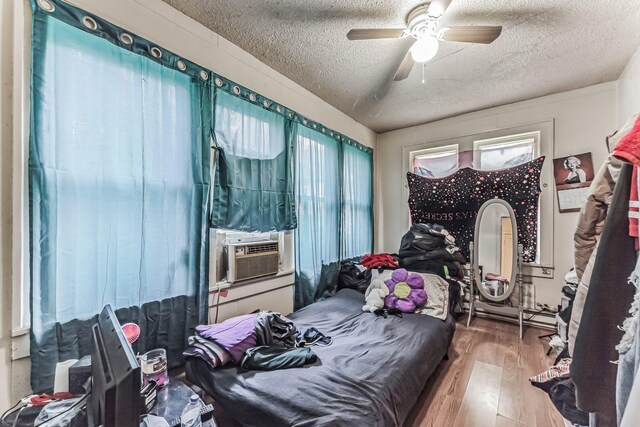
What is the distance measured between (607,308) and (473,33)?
156 cm

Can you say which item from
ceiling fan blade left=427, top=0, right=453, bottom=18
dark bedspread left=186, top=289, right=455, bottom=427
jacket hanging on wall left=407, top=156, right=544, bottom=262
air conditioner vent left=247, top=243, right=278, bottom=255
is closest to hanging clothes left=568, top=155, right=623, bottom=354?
dark bedspread left=186, top=289, right=455, bottom=427

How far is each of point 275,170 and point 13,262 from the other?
163 centimetres

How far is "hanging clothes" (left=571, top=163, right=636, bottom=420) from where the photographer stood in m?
0.83

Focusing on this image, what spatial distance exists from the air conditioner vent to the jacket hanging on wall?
2.22 metres

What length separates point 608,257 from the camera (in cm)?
84

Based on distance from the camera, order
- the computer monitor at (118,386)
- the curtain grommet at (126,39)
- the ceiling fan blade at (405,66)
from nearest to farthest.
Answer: the computer monitor at (118,386) → the curtain grommet at (126,39) → the ceiling fan blade at (405,66)

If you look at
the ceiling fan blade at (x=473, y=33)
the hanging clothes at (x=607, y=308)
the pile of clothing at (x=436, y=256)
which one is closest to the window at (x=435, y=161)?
the pile of clothing at (x=436, y=256)

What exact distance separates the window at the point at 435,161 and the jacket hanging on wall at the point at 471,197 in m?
0.16

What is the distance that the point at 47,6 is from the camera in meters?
1.20

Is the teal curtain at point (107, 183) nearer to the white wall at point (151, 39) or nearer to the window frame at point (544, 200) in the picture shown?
the white wall at point (151, 39)

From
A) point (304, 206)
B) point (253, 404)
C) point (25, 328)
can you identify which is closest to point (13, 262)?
point (25, 328)

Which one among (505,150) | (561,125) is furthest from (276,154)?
(561,125)

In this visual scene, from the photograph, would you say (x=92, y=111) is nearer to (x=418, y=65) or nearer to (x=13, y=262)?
(x=13, y=262)

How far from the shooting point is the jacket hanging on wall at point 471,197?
9.52 ft
